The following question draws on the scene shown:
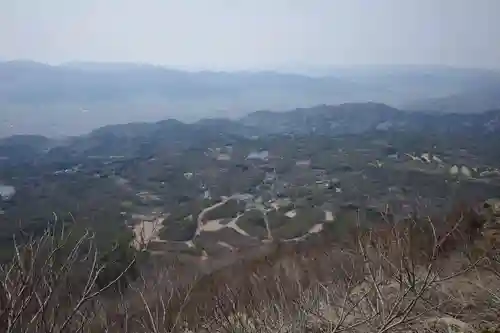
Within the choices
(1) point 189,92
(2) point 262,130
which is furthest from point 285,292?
(1) point 189,92

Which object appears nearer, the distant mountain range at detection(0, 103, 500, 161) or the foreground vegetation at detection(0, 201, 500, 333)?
the foreground vegetation at detection(0, 201, 500, 333)


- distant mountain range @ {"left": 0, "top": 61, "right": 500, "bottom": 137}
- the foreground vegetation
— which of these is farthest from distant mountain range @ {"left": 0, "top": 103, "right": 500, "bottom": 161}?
the foreground vegetation

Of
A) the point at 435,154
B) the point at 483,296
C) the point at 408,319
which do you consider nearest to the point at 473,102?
the point at 435,154

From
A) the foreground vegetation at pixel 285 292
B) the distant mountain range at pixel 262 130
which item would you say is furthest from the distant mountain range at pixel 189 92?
the foreground vegetation at pixel 285 292

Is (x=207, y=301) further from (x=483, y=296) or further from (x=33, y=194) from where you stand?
(x=33, y=194)

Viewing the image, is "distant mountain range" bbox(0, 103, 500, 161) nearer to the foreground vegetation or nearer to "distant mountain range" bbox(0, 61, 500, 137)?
"distant mountain range" bbox(0, 61, 500, 137)

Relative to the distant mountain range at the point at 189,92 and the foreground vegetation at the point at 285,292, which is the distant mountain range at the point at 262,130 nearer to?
the distant mountain range at the point at 189,92

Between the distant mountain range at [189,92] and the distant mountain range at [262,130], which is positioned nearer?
the distant mountain range at [262,130]
